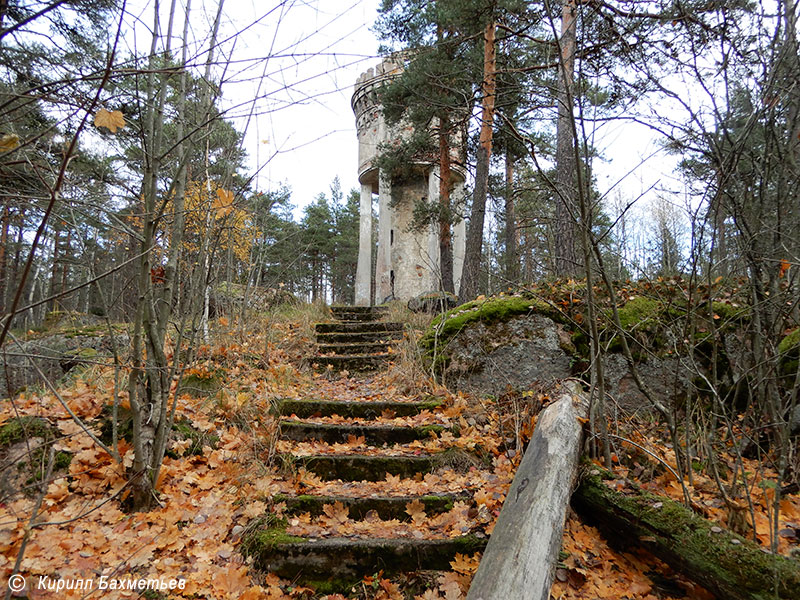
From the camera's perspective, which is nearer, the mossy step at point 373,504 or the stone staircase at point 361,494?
the stone staircase at point 361,494

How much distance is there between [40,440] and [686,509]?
3837 millimetres

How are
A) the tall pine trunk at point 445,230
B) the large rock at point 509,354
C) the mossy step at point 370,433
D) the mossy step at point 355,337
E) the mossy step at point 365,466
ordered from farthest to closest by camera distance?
the tall pine trunk at point 445,230
the mossy step at point 355,337
the large rock at point 509,354
the mossy step at point 370,433
the mossy step at point 365,466

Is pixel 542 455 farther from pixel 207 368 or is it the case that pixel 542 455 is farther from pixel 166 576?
pixel 207 368

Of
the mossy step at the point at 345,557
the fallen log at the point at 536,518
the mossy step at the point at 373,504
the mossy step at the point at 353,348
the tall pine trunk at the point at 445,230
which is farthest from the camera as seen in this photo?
the tall pine trunk at the point at 445,230

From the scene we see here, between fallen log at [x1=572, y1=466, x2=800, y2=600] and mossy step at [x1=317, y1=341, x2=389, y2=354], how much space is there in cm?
406

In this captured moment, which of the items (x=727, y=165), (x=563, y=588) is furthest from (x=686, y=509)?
(x=727, y=165)

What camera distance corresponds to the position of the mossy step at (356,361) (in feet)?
19.7

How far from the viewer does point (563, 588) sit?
210cm

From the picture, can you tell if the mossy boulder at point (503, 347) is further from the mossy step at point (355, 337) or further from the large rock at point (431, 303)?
the large rock at point (431, 303)

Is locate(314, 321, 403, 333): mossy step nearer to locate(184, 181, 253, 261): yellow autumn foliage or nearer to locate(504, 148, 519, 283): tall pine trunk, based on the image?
locate(184, 181, 253, 261): yellow autumn foliage

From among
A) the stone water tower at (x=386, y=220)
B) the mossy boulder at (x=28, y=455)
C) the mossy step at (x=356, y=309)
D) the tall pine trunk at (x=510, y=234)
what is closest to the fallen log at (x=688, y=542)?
the mossy boulder at (x=28, y=455)

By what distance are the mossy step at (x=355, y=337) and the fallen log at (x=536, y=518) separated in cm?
407

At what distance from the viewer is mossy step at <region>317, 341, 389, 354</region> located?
6.46 meters

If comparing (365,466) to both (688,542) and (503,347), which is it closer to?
(688,542)
